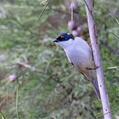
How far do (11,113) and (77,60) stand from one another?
0.62 metres

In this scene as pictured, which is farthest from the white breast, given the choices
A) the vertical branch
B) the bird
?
the vertical branch

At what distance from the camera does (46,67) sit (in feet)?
6.67

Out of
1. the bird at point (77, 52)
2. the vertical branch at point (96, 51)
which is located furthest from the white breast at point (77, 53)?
the vertical branch at point (96, 51)

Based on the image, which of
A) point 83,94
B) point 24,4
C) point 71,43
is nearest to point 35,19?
point 24,4

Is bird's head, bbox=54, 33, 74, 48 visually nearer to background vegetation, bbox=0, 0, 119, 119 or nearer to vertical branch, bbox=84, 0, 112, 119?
vertical branch, bbox=84, 0, 112, 119

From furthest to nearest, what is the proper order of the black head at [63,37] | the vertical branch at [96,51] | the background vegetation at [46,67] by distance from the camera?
the background vegetation at [46,67]
the black head at [63,37]
the vertical branch at [96,51]

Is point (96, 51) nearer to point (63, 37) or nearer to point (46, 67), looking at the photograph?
point (63, 37)

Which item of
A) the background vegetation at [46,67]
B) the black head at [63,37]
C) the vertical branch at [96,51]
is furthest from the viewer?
the background vegetation at [46,67]

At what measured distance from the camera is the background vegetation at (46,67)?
190 cm

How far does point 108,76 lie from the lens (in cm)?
184

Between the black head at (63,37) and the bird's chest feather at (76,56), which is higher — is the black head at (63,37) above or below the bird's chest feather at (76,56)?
above

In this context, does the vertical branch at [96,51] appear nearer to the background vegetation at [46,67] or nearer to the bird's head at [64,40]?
the bird's head at [64,40]

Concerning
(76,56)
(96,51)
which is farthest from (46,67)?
(96,51)

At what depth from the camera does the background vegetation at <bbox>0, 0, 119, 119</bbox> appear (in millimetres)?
1903
